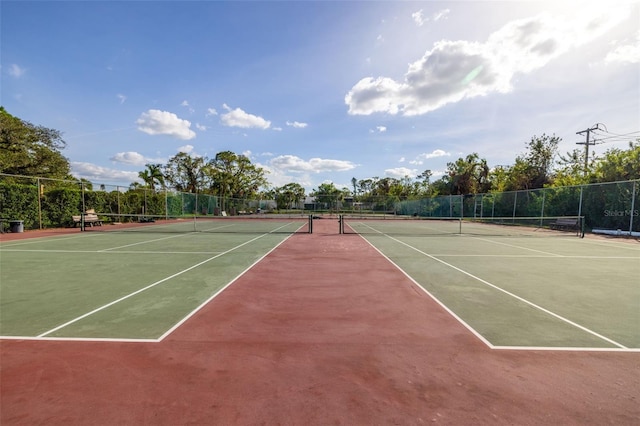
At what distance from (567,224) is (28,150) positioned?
147 ft

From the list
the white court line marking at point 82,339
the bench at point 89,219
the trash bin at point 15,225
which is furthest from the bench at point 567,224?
the trash bin at point 15,225

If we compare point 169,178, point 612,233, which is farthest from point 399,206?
point 169,178

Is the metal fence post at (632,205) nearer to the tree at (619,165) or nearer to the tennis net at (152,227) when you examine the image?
the tree at (619,165)

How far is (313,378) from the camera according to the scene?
123 inches

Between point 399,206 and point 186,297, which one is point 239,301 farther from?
point 399,206

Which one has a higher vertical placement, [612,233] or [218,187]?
[218,187]

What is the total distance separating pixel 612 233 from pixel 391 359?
78.4 ft

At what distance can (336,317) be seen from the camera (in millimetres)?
4816

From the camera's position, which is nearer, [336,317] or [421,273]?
[336,317]

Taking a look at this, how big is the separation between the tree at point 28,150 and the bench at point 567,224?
43.7 metres

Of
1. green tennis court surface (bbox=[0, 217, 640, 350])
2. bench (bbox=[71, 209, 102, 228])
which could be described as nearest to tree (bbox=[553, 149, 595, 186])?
green tennis court surface (bbox=[0, 217, 640, 350])

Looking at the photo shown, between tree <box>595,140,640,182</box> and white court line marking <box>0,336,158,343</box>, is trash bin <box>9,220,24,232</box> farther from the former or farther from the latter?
tree <box>595,140,640,182</box>

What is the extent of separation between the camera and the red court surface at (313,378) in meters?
2.58

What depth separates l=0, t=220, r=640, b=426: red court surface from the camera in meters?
2.58
